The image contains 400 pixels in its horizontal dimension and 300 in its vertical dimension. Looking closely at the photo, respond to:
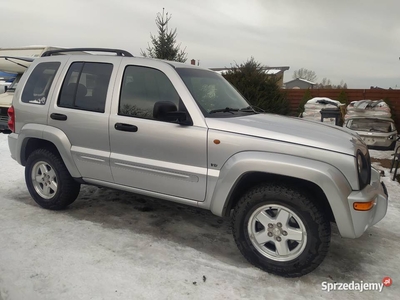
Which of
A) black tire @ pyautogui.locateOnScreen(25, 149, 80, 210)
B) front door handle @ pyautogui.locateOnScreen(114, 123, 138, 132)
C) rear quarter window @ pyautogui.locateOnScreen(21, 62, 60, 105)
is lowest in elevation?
black tire @ pyautogui.locateOnScreen(25, 149, 80, 210)

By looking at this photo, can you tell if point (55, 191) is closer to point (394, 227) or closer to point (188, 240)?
point (188, 240)

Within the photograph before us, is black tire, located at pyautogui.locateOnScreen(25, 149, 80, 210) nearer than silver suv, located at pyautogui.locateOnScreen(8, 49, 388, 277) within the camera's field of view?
No

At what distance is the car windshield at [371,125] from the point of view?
905cm

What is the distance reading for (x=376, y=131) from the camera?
8875 millimetres

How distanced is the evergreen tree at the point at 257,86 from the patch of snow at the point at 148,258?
560 centimetres

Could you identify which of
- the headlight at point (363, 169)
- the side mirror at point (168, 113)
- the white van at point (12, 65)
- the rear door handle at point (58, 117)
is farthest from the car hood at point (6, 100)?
the headlight at point (363, 169)

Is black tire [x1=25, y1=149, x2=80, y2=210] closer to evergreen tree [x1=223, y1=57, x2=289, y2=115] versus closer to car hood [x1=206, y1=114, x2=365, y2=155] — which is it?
car hood [x1=206, y1=114, x2=365, y2=155]

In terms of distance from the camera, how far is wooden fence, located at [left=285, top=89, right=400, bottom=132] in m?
11.4

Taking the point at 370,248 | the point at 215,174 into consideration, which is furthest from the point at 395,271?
the point at 215,174

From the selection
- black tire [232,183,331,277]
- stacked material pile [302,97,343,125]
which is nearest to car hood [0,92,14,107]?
stacked material pile [302,97,343,125]

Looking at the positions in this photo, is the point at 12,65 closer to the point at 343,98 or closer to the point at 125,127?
the point at 125,127

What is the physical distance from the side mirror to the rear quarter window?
180 cm

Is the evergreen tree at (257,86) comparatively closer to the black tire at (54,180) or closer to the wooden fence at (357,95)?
the wooden fence at (357,95)

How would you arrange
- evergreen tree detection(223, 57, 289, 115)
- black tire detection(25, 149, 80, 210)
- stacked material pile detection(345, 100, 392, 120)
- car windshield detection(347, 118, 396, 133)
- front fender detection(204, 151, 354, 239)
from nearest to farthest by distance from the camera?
front fender detection(204, 151, 354, 239) < black tire detection(25, 149, 80, 210) < car windshield detection(347, 118, 396, 133) < stacked material pile detection(345, 100, 392, 120) < evergreen tree detection(223, 57, 289, 115)
